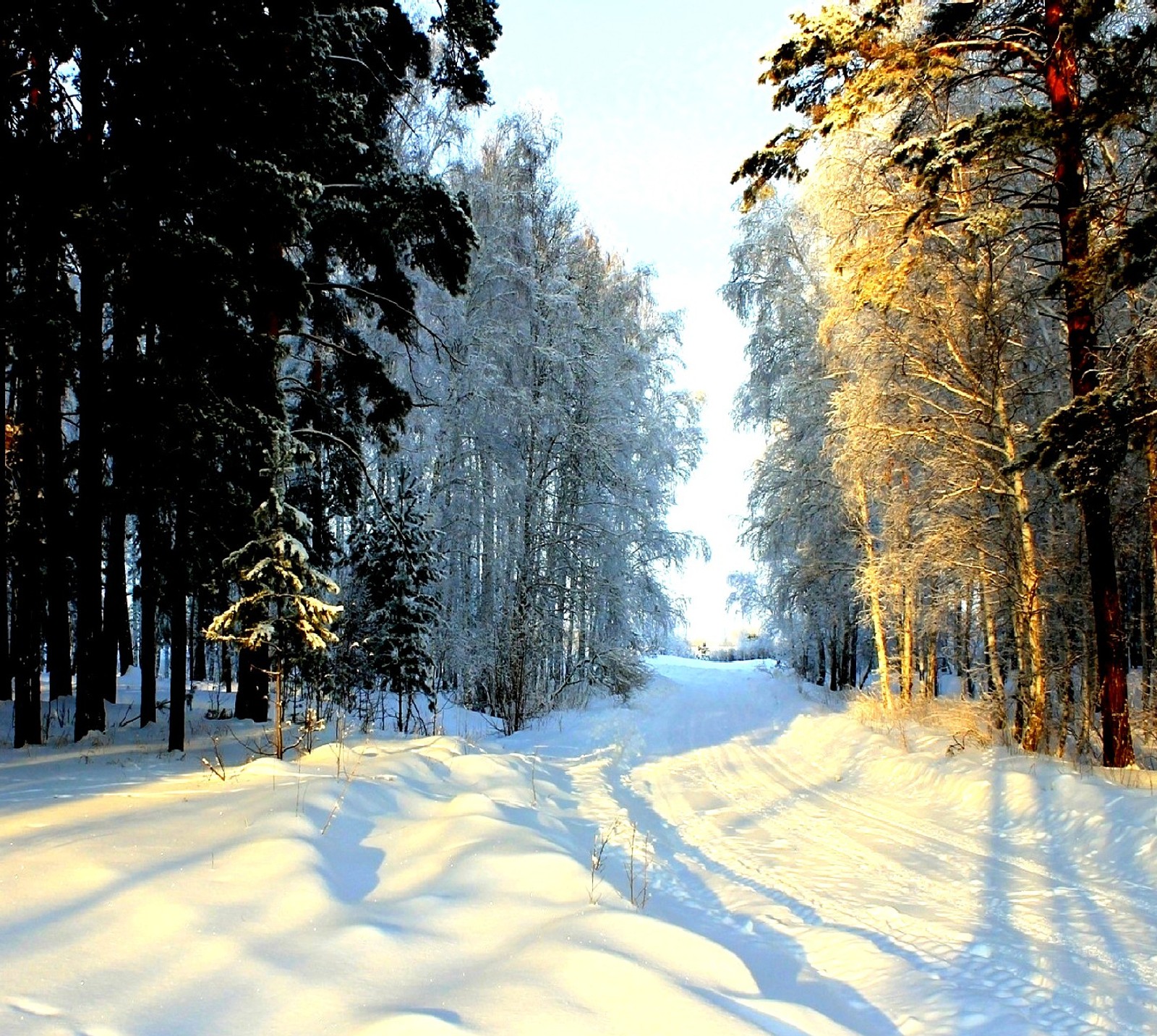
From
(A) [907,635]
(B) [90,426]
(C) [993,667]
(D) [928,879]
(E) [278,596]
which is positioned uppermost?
(B) [90,426]

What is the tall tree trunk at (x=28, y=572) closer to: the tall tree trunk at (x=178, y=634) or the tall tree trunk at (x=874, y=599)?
the tall tree trunk at (x=178, y=634)

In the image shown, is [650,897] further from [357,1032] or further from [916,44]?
[916,44]

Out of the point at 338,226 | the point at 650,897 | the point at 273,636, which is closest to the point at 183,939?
the point at 650,897

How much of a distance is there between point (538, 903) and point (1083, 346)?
825 cm

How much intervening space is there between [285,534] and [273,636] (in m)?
1.05

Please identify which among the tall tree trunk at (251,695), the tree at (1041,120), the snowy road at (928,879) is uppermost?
the tree at (1041,120)

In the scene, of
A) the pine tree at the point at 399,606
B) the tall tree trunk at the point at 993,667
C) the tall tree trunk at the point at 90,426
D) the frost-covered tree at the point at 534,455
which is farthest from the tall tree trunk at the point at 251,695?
the tall tree trunk at the point at 993,667

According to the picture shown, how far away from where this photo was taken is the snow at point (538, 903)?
8.12 feet

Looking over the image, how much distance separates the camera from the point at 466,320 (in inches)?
594

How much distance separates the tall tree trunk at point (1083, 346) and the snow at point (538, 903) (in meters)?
0.82

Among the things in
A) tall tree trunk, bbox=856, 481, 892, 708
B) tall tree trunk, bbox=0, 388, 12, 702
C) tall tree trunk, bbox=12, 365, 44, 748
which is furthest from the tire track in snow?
tall tree trunk, bbox=0, 388, 12, 702

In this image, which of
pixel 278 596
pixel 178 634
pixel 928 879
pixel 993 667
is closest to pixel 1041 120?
pixel 993 667

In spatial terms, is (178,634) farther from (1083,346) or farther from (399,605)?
(1083,346)

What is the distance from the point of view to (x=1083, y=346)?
7820 mm
